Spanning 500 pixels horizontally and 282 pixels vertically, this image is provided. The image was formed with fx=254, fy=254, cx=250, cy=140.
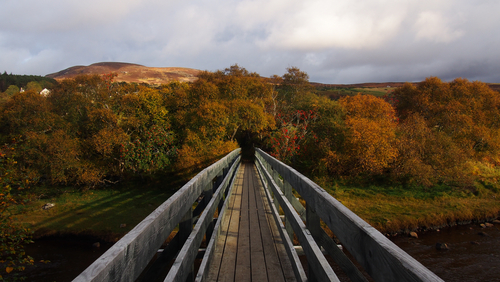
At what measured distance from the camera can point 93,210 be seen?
64.5ft

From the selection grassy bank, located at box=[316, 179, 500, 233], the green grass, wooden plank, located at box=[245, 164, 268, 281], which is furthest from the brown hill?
wooden plank, located at box=[245, 164, 268, 281]

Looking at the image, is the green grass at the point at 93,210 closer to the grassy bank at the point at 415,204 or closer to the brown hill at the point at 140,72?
the grassy bank at the point at 415,204

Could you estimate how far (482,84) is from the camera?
91.6 feet

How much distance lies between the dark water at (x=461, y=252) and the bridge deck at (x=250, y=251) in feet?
37.4

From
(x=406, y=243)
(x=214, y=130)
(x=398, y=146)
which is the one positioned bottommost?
(x=406, y=243)

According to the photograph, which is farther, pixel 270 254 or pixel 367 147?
pixel 367 147

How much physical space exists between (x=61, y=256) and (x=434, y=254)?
69.2ft

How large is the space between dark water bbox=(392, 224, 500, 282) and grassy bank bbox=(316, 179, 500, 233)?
92 cm

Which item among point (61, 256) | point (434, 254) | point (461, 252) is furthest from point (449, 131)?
point (61, 256)

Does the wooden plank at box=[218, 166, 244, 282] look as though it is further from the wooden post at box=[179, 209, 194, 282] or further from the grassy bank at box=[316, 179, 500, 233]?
the grassy bank at box=[316, 179, 500, 233]

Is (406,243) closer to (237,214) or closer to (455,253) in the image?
(455,253)

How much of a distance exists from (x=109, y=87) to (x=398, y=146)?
2670 centimetres

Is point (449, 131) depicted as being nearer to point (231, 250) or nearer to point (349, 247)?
point (231, 250)

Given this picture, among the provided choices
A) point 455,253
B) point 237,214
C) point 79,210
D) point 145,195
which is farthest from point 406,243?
point 79,210
